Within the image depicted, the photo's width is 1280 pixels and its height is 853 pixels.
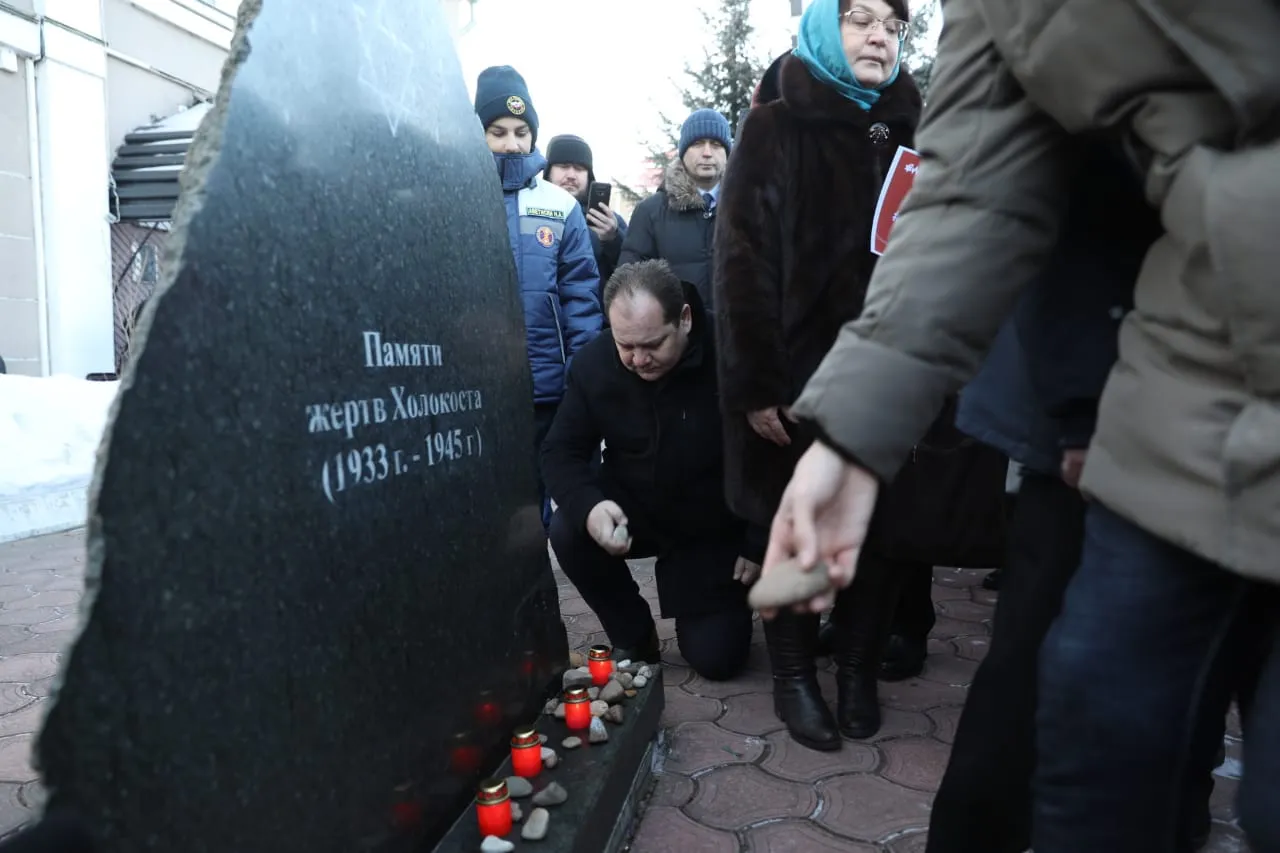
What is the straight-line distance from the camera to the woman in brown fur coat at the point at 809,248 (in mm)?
2295

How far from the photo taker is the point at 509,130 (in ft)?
11.2

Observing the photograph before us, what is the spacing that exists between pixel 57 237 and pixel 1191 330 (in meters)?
8.53

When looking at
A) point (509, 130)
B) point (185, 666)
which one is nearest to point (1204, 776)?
point (185, 666)

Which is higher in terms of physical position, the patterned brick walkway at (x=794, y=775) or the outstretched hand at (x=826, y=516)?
the outstretched hand at (x=826, y=516)

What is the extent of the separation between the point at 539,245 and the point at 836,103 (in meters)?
1.45

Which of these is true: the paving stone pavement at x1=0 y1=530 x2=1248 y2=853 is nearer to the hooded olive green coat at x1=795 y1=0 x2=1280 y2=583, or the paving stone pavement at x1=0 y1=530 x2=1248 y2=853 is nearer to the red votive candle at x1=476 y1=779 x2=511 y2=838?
the red votive candle at x1=476 y1=779 x2=511 y2=838

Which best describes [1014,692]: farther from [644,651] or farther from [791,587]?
[644,651]

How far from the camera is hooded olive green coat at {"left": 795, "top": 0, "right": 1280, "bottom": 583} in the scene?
0.71 metres

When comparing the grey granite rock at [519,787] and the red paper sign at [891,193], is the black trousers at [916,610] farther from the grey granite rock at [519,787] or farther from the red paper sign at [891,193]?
the grey granite rock at [519,787]

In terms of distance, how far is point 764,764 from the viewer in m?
2.21

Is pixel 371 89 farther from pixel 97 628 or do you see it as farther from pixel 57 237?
pixel 57 237

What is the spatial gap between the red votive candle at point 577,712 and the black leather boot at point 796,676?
563 millimetres

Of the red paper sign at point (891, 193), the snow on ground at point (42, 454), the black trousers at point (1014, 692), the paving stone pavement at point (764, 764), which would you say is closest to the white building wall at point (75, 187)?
the snow on ground at point (42, 454)

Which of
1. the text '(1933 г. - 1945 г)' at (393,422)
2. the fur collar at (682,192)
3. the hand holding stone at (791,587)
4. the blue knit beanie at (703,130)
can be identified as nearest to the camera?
the hand holding stone at (791,587)
